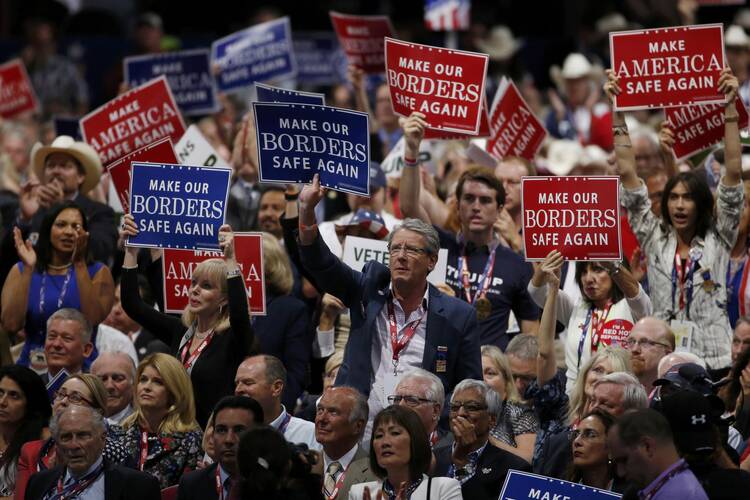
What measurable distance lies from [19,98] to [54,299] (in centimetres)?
600

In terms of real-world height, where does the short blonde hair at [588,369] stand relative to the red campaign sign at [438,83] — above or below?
below

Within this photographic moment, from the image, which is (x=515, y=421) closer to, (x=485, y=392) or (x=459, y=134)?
(x=485, y=392)

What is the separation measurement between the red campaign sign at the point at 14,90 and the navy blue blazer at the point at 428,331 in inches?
311

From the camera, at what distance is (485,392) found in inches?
343

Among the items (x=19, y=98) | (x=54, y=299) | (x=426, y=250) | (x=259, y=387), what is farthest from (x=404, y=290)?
(x=19, y=98)

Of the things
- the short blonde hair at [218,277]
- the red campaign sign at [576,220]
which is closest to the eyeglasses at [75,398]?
the short blonde hair at [218,277]

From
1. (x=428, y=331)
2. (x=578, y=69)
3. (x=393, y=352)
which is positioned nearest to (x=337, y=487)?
(x=393, y=352)

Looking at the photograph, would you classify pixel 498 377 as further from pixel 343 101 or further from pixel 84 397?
pixel 343 101

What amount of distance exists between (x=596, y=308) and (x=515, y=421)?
3.64ft

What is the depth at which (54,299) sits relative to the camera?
35.0ft

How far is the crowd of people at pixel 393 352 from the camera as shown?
822cm

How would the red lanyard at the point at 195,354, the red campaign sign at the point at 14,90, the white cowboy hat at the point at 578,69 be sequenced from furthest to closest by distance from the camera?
1. the white cowboy hat at the point at 578,69
2. the red campaign sign at the point at 14,90
3. the red lanyard at the point at 195,354

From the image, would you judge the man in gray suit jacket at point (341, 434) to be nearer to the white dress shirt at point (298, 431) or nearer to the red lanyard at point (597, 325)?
the white dress shirt at point (298, 431)

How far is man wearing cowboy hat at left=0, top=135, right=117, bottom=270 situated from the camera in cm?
1159
